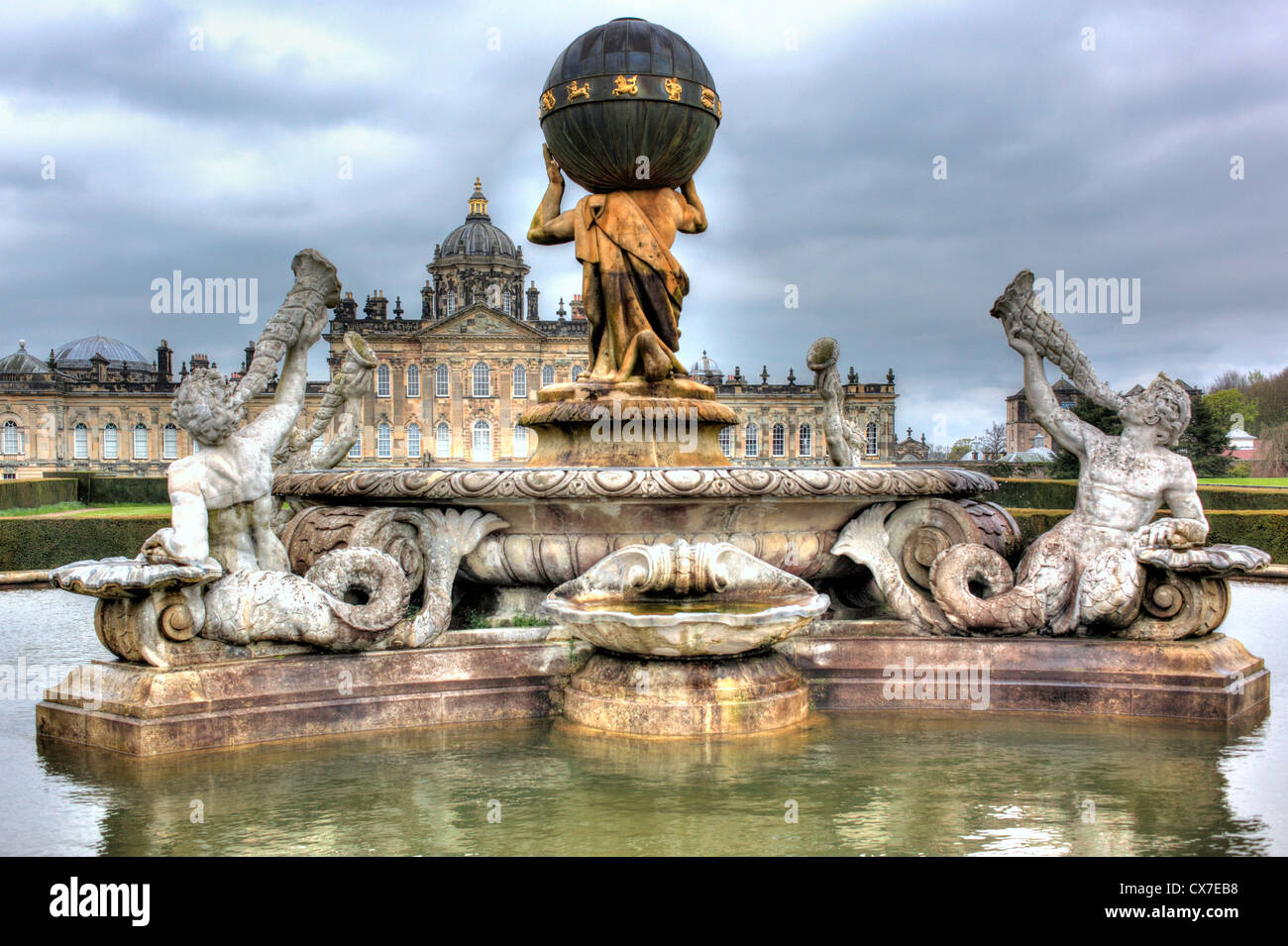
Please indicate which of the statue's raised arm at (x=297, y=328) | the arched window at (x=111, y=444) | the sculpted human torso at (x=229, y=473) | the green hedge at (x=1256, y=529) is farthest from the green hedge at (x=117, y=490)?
the arched window at (x=111, y=444)

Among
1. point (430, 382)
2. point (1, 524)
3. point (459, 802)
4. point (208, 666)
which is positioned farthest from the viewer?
point (430, 382)

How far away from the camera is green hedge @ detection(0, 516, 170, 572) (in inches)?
487

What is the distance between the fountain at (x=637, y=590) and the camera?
4.20 meters

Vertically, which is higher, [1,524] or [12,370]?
[12,370]

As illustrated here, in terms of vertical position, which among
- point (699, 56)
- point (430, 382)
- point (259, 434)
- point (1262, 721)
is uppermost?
point (430, 382)

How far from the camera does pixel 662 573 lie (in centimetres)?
436

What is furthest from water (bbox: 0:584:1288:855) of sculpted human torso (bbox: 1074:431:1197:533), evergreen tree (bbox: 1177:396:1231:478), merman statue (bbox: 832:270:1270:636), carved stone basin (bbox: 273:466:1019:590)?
evergreen tree (bbox: 1177:396:1231:478)

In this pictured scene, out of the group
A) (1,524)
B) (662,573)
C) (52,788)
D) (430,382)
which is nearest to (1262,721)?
(662,573)

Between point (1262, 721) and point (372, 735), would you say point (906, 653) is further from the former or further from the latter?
point (372, 735)

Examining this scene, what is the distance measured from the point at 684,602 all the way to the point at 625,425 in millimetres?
1546

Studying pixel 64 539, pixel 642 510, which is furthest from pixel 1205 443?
pixel 642 510

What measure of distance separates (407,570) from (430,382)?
63.8 meters

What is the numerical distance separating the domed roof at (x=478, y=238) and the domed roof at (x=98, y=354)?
2328 cm
